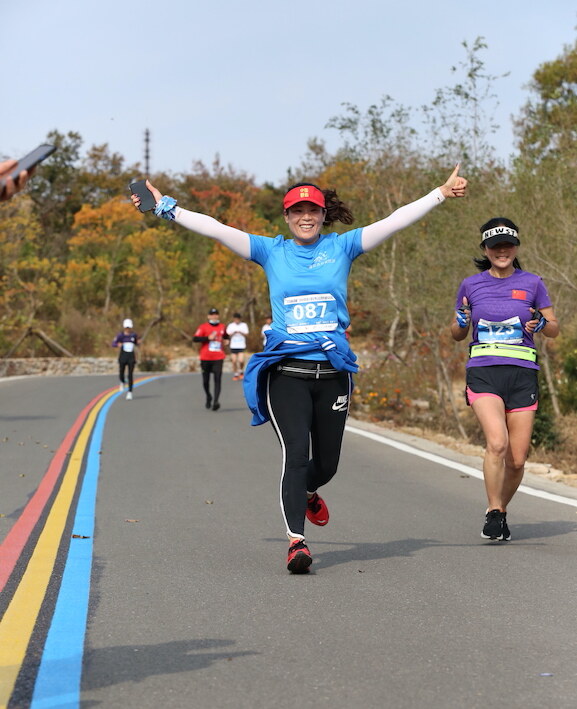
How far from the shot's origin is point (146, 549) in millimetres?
7188

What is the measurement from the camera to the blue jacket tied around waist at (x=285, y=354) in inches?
252

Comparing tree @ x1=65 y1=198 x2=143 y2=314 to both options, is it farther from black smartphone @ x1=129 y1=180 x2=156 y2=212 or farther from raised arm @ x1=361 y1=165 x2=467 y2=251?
raised arm @ x1=361 y1=165 x2=467 y2=251

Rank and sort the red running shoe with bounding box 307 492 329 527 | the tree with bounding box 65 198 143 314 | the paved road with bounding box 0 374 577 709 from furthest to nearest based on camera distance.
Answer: the tree with bounding box 65 198 143 314 < the red running shoe with bounding box 307 492 329 527 < the paved road with bounding box 0 374 577 709

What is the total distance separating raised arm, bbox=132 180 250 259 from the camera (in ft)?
21.4

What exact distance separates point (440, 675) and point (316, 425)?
2507mm

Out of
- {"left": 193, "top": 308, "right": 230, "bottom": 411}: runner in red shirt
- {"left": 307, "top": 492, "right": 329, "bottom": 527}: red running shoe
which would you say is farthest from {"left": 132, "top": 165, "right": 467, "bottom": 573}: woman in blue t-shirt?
{"left": 193, "top": 308, "right": 230, "bottom": 411}: runner in red shirt

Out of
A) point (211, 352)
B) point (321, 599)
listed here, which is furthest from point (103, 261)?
point (321, 599)

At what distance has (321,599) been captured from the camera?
18.4 feet

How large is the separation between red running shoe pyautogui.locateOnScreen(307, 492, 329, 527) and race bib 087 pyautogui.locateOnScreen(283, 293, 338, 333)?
1160 mm

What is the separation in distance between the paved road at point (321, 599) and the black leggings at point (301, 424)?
1.41 feet

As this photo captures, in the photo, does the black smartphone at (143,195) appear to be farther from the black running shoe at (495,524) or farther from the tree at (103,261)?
the tree at (103,261)

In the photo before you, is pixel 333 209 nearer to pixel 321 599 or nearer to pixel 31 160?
pixel 321 599

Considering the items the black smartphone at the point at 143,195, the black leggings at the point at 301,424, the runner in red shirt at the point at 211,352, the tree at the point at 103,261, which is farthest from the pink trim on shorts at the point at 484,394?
the tree at the point at 103,261

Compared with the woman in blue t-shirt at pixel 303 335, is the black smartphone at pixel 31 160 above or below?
above
